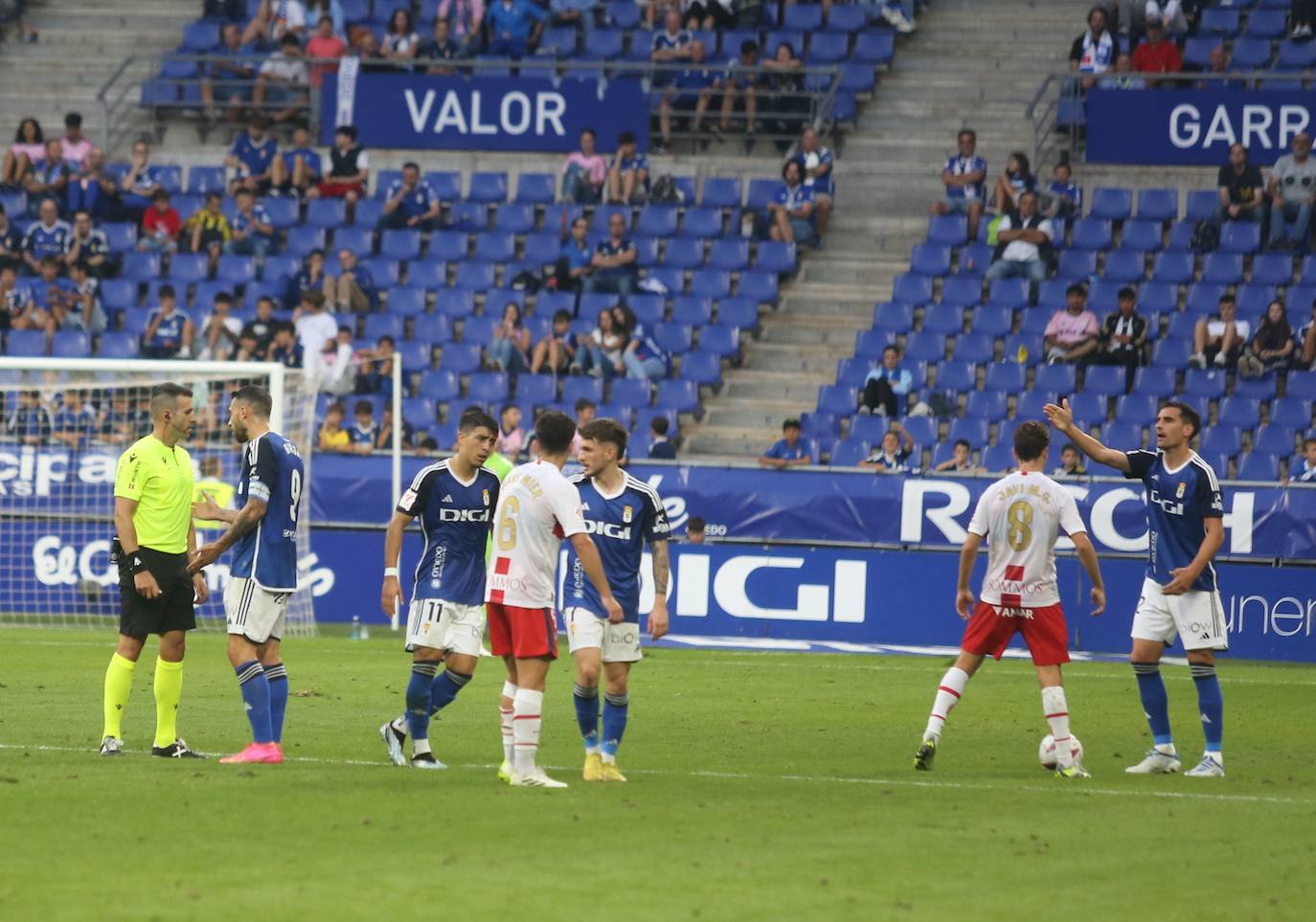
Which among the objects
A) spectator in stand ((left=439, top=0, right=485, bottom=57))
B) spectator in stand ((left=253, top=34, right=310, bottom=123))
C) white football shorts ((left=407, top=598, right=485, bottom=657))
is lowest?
white football shorts ((left=407, top=598, right=485, bottom=657))

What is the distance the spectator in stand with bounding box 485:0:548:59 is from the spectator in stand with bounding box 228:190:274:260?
4.71 meters

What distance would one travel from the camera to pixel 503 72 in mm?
31422

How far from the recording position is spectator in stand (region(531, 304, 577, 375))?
2611 cm

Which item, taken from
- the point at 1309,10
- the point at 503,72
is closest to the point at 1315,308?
the point at 1309,10

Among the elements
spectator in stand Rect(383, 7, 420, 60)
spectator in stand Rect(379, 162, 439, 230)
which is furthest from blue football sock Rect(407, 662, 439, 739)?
spectator in stand Rect(383, 7, 420, 60)

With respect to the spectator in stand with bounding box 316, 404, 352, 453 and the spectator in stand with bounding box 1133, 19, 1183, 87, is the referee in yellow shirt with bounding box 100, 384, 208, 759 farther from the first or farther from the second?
the spectator in stand with bounding box 1133, 19, 1183, 87

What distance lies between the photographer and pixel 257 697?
11.3 meters

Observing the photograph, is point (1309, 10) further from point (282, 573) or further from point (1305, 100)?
point (282, 573)

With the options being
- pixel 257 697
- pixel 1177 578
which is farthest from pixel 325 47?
pixel 1177 578

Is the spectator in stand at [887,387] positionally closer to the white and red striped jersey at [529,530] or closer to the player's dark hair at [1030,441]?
the player's dark hair at [1030,441]

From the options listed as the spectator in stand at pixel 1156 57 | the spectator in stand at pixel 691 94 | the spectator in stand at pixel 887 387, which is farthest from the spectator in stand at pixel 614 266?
the spectator in stand at pixel 1156 57

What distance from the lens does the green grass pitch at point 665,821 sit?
7633 millimetres

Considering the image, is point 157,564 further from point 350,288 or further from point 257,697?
point 350,288

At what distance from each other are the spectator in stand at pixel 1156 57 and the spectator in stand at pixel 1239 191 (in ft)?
7.39
